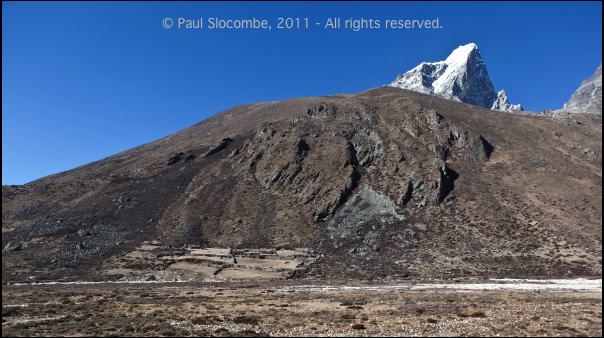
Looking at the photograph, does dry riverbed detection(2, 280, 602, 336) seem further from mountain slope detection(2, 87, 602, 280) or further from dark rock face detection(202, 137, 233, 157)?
dark rock face detection(202, 137, 233, 157)

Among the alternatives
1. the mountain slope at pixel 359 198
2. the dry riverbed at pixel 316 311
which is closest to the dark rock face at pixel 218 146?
the mountain slope at pixel 359 198

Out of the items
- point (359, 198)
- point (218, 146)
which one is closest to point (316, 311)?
point (359, 198)

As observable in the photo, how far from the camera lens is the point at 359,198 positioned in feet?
338

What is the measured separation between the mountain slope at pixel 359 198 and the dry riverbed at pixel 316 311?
944 inches

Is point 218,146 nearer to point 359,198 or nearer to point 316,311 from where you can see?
point 359,198

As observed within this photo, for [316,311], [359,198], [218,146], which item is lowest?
[316,311]

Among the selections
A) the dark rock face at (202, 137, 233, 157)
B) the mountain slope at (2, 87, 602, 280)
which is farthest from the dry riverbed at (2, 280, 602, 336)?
the dark rock face at (202, 137, 233, 157)

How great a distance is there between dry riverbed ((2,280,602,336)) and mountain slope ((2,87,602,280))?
78.7 ft

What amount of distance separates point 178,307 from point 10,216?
305 ft

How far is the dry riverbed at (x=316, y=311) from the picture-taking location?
3116 centimetres

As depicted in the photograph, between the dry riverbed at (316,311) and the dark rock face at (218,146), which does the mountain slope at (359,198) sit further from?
the dry riverbed at (316,311)

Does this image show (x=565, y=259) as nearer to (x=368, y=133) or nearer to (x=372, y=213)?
(x=372, y=213)

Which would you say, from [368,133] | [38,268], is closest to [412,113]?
[368,133]

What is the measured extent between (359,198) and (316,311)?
64.7m
